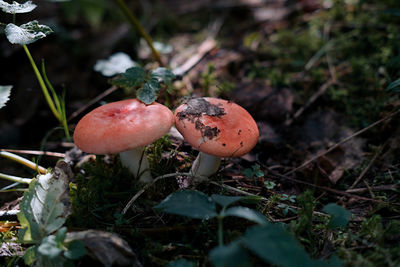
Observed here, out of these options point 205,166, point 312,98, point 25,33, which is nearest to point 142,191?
point 205,166

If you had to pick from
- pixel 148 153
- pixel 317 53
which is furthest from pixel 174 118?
pixel 317 53

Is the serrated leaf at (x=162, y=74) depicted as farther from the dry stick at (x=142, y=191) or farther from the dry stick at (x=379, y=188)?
the dry stick at (x=379, y=188)

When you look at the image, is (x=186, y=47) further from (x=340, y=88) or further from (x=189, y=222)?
(x=189, y=222)

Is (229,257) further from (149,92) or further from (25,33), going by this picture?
(25,33)

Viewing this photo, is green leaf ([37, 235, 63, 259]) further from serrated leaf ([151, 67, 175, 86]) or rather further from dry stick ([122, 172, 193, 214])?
serrated leaf ([151, 67, 175, 86])

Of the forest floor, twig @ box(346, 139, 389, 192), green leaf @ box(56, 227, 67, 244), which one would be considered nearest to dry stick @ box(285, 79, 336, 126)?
the forest floor

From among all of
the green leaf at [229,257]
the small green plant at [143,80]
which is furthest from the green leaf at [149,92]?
the green leaf at [229,257]
